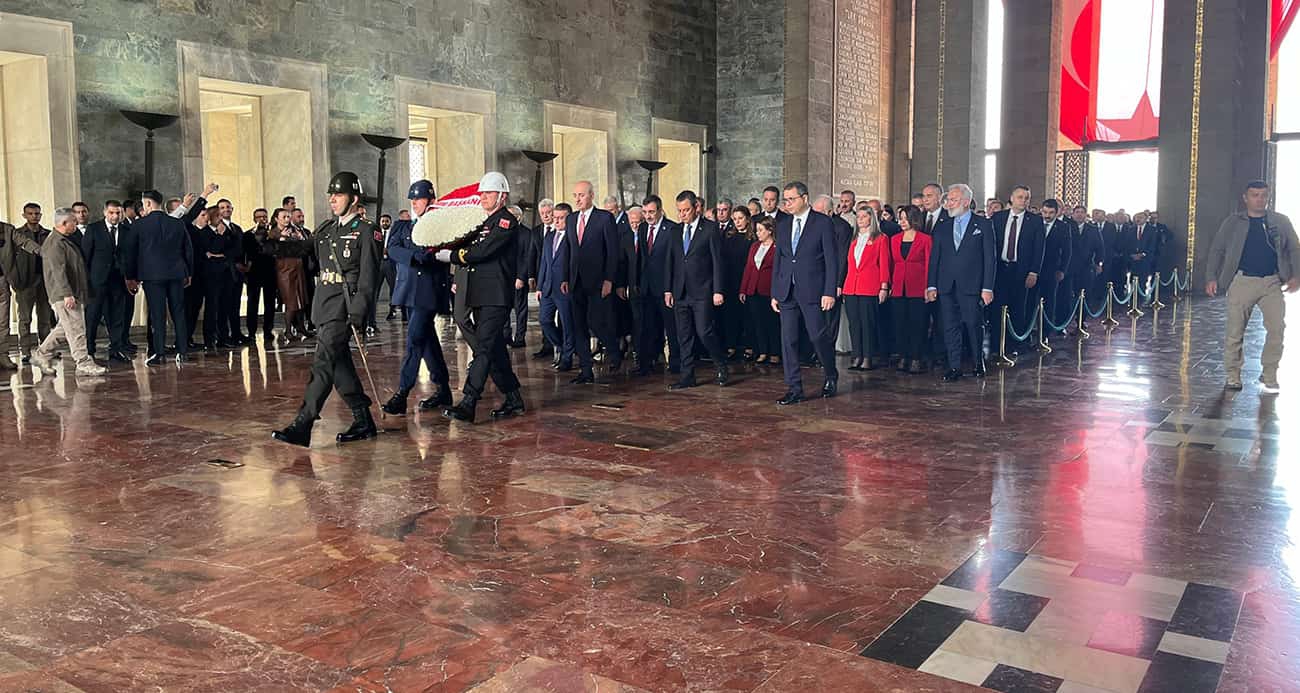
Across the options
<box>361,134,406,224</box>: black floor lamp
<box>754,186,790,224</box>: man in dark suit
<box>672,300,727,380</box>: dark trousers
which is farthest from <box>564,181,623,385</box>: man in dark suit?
<box>361,134,406,224</box>: black floor lamp

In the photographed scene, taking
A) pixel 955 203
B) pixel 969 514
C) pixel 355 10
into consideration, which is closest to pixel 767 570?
pixel 969 514

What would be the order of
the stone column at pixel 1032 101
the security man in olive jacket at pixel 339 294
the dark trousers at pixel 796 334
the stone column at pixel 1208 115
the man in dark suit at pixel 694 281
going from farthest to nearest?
the stone column at pixel 1032 101, the stone column at pixel 1208 115, the man in dark suit at pixel 694 281, the dark trousers at pixel 796 334, the security man in olive jacket at pixel 339 294

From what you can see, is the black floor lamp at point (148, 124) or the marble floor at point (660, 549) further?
the black floor lamp at point (148, 124)

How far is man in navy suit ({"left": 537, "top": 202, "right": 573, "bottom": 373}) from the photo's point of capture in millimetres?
9070

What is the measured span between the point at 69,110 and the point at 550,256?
20.6 feet

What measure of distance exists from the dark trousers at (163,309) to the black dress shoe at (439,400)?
398cm

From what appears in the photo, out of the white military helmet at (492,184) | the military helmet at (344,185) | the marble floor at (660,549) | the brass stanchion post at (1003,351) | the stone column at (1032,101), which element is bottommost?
the marble floor at (660,549)

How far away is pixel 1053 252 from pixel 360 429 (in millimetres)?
8007

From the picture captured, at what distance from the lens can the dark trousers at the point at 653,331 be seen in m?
9.20

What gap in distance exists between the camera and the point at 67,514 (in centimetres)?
463

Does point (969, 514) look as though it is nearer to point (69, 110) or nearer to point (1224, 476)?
point (1224, 476)

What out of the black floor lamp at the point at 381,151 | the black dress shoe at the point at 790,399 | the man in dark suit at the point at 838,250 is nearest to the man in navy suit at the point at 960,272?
the man in dark suit at the point at 838,250

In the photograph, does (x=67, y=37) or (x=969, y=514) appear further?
→ (x=67, y=37)

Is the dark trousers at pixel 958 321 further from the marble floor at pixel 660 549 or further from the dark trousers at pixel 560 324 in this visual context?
the dark trousers at pixel 560 324
